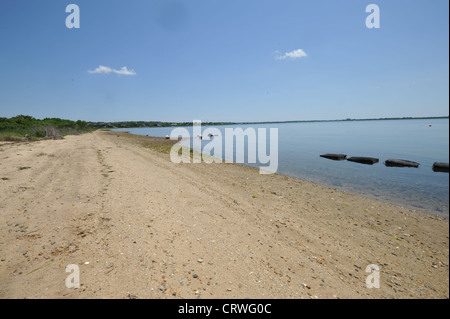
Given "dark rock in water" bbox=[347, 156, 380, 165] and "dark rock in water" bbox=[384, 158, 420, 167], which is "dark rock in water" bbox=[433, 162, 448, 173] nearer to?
"dark rock in water" bbox=[384, 158, 420, 167]

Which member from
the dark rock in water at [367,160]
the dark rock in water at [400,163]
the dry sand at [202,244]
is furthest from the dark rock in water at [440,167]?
the dry sand at [202,244]

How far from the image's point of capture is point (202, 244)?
5.29 meters

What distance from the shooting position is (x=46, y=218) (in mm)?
6125

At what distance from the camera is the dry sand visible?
12.8 ft

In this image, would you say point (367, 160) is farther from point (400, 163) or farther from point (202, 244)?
point (202, 244)

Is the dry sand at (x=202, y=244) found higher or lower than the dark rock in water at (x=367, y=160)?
lower

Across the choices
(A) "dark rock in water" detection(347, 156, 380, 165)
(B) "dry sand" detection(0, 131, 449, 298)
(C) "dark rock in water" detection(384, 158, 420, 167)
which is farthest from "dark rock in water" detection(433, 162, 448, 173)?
(B) "dry sand" detection(0, 131, 449, 298)

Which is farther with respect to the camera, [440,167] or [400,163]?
[400,163]

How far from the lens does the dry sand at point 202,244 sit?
3.90 metres

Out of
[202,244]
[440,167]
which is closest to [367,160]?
[440,167]

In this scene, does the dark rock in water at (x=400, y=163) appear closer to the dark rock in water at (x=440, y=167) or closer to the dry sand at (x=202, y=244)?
the dark rock in water at (x=440, y=167)

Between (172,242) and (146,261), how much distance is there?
0.92 metres
